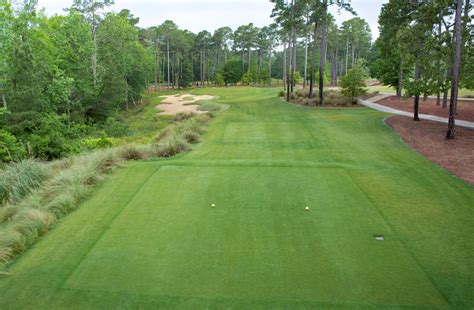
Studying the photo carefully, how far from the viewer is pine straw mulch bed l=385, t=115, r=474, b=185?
36.2ft

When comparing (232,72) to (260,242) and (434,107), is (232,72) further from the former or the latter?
(260,242)

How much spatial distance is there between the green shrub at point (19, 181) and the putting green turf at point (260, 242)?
2.22 meters

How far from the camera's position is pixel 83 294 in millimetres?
4832

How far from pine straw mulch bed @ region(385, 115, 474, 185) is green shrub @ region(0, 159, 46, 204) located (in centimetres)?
1210

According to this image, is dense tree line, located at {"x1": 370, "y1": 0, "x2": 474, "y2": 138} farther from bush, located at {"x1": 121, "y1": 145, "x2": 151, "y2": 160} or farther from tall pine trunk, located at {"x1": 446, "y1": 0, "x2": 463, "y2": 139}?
bush, located at {"x1": 121, "y1": 145, "x2": 151, "y2": 160}

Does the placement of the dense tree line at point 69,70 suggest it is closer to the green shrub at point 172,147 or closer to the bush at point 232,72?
the green shrub at point 172,147

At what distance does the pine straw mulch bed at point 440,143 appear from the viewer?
36.2 feet

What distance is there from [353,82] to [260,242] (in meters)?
23.4

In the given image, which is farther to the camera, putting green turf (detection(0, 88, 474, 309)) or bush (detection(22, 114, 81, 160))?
bush (detection(22, 114, 81, 160))

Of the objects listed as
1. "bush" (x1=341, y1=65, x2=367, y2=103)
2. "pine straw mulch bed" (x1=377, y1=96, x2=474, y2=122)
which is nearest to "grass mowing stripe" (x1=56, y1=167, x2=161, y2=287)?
"pine straw mulch bed" (x1=377, y1=96, x2=474, y2=122)

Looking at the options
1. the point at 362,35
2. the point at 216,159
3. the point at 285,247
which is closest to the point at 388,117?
the point at 216,159

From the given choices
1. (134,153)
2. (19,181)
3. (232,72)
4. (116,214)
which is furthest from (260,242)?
(232,72)

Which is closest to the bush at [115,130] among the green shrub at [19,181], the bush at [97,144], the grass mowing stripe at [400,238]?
the bush at [97,144]

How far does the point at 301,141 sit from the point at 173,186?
785 cm
